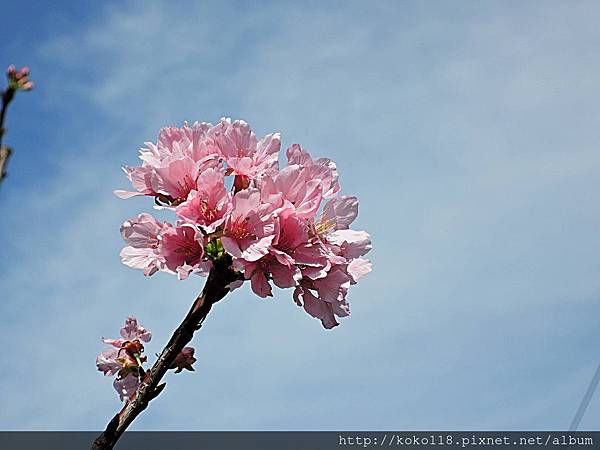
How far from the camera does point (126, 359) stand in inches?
75.3

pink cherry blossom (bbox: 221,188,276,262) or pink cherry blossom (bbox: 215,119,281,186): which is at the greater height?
pink cherry blossom (bbox: 215,119,281,186)

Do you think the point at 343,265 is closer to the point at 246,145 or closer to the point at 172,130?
the point at 246,145

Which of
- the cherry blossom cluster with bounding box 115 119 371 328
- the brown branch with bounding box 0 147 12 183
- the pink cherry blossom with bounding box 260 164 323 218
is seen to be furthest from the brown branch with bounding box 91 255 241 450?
the brown branch with bounding box 0 147 12 183

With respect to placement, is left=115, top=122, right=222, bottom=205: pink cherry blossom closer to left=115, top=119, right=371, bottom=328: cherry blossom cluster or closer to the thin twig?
left=115, top=119, right=371, bottom=328: cherry blossom cluster

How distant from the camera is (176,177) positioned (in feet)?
5.65

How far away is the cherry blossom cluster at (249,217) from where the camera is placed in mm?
1613

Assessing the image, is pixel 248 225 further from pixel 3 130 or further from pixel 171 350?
pixel 3 130

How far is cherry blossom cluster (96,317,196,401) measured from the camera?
191cm

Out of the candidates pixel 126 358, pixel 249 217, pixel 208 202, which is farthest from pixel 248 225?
pixel 126 358

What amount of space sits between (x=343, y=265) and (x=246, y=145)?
374mm

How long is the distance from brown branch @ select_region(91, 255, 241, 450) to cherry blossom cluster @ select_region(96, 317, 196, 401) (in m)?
0.40

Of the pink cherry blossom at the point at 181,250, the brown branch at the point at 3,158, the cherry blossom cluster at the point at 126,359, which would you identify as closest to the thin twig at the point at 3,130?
the brown branch at the point at 3,158

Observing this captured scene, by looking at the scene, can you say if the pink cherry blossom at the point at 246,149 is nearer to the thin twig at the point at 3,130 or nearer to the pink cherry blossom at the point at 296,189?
the pink cherry blossom at the point at 296,189

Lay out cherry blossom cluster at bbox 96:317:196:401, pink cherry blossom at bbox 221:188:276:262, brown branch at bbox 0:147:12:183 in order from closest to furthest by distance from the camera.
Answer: brown branch at bbox 0:147:12:183
pink cherry blossom at bbox 221:188:276:262
cherry blossom cluster at bbox 96:317:196:401
